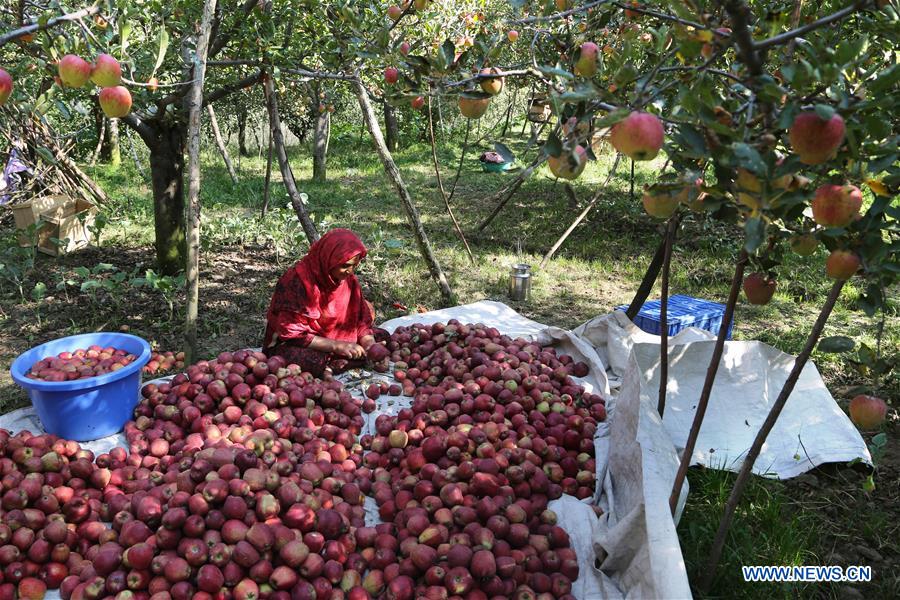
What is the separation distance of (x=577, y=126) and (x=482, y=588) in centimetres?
144

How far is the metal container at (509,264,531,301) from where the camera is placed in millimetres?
4977

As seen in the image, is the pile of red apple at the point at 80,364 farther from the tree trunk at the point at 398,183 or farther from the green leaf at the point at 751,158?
the green leaf at the point at 751,158

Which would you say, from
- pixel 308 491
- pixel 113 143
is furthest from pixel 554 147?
pixel 113 143

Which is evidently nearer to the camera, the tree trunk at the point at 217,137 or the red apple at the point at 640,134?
the red apple at the point at 640,134

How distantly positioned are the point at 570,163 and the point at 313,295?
8.29 feet

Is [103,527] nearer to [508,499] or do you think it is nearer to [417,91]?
[508,499]

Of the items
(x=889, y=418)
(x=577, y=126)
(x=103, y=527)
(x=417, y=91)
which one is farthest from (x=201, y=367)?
(x=889, y=418)

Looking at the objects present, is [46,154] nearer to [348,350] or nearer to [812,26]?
[348,350]

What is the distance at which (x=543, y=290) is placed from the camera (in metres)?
5.27

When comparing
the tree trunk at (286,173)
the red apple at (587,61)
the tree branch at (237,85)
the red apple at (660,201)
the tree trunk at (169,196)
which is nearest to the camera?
the red apple at (660,201)

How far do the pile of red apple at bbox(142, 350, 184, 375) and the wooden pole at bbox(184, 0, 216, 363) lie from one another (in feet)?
0.65

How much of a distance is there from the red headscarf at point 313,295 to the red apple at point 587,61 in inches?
78.5

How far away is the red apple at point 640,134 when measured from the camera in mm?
1161

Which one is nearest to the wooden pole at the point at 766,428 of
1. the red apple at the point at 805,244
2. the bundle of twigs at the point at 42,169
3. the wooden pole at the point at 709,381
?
the wooden pole at the point at 709,381
